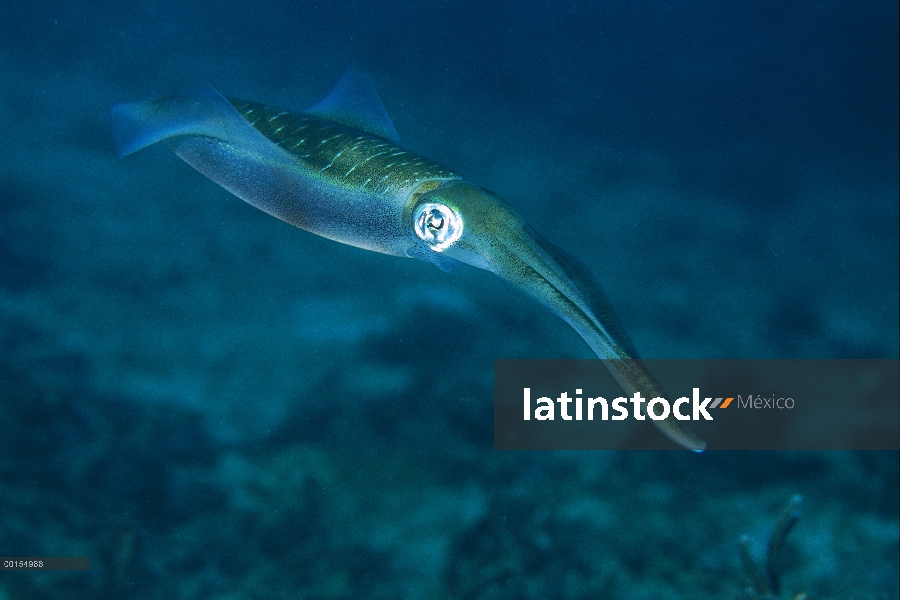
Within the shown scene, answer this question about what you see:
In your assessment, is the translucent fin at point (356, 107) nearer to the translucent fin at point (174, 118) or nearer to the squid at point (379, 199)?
the squid at point (379, 199)

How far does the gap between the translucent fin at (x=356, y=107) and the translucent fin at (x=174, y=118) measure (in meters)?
0.61

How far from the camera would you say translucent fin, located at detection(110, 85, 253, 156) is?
154cm

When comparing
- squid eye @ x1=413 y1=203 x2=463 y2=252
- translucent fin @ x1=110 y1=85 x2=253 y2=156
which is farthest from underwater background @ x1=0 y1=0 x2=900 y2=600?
squid eye @ x1=413 y1=203 x2=463 y2=252

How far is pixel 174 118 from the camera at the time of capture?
1.67 metres

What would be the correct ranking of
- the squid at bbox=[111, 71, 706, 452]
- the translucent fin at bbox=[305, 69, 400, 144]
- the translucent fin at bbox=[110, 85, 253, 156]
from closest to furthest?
the squid at bbox=[111, 71, 706, 452] < the translucent fin at bbox=[110, 85, 253, 156] < the translucent fin at bbox=[305, 69, 400, 144]

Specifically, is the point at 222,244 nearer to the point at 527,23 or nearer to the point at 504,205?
the point at 504,205

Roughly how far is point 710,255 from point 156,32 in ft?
43.0

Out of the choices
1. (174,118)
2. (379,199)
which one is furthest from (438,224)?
(174,118)

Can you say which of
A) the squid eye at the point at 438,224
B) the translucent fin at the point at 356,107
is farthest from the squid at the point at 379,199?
the translucent fin at the point at 356,107

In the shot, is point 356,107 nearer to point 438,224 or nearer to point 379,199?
point 379,199

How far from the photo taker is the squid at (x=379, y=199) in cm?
131

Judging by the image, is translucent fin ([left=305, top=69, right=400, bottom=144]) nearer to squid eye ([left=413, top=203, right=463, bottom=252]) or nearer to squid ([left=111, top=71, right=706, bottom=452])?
squid ([left=111, top=71, right=706, bottom=452])

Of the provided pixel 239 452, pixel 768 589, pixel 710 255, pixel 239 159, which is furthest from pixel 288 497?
pixel 710 255

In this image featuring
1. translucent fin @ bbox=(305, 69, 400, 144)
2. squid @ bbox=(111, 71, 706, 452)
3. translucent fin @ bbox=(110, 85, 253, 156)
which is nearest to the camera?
squid @ bbox=(111, 71, 706, 452)
